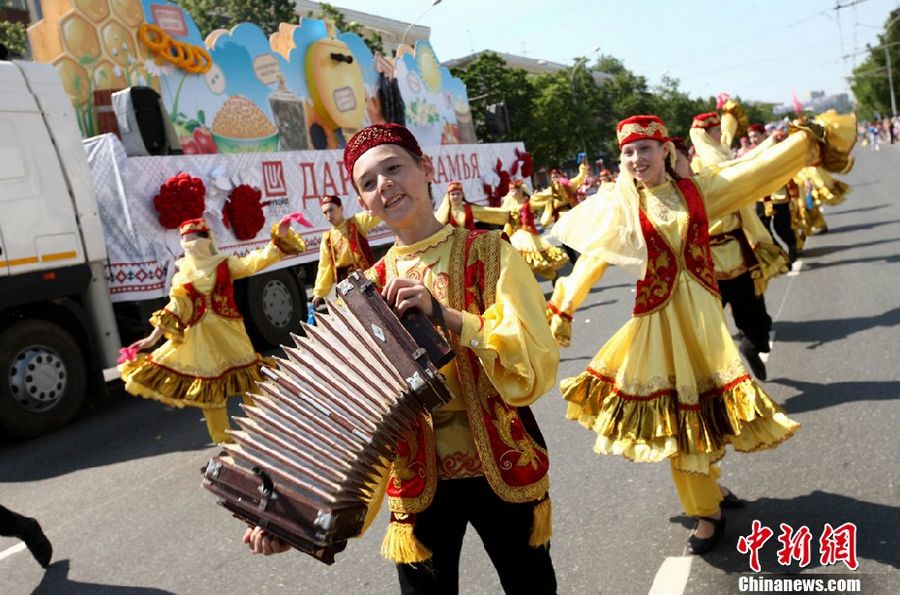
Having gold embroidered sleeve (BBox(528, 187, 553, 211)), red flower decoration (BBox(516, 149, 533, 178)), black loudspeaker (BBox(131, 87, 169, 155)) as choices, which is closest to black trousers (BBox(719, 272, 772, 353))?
black loudspeaker (BBox(131, 87, 169, 155))

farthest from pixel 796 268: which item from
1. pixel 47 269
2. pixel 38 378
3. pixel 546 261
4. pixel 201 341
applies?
pixel 38 378

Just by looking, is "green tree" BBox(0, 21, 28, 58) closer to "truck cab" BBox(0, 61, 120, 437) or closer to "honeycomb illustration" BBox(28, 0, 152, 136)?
"honeycomb illustration" BBox(28, 0, 152, 136)

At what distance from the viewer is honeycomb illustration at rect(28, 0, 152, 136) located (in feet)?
36.8

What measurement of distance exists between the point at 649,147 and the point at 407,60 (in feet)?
56.0

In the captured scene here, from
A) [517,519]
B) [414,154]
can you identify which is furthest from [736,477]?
[414,154]

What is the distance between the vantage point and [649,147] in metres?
3.87

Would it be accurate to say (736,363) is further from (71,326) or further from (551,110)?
(551,110)

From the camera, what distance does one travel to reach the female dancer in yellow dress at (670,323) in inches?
142

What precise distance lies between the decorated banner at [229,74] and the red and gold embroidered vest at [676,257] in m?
9.42

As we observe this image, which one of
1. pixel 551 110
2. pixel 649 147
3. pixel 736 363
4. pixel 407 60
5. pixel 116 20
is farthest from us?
pixel 551 110

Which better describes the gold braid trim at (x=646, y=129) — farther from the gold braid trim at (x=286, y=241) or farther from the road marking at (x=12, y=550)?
the road marking at (x=12, y=550)

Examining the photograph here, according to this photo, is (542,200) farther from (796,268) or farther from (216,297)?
(216,297)

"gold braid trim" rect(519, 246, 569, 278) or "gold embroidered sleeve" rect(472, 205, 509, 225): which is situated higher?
"gold embroidered sleeve" rect(472, 205, 509, 225)

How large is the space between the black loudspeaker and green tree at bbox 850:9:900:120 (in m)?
86.7
